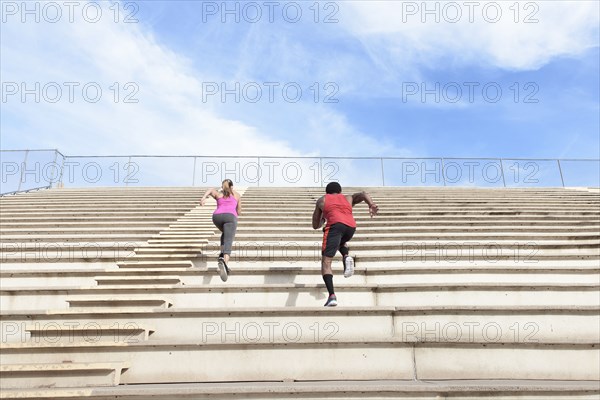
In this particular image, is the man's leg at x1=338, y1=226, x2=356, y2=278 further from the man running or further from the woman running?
the woman running

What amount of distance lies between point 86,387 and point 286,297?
188cm

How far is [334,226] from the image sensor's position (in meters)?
3.89

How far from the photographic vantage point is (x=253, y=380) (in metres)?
3.01

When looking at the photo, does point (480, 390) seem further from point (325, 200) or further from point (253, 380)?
point (325, 200)

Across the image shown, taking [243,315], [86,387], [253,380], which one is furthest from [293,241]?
[86,387]

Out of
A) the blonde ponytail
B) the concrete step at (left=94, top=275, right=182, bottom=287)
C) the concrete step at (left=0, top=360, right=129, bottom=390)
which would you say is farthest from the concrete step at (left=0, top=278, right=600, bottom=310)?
the blonde ponytail

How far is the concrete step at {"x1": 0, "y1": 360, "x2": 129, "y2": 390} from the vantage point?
2.80 metres

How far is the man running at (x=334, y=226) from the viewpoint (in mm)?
3690

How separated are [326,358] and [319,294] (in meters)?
0.93

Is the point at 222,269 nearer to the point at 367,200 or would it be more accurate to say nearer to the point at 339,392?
the point at 367,200

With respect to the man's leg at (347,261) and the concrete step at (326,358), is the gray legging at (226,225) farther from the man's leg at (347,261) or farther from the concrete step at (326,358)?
the concrete step at (326,358)

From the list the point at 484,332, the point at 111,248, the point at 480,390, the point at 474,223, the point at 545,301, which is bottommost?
the point at 480,390

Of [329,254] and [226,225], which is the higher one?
[226,225]

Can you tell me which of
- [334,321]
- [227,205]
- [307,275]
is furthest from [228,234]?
[334,321]
